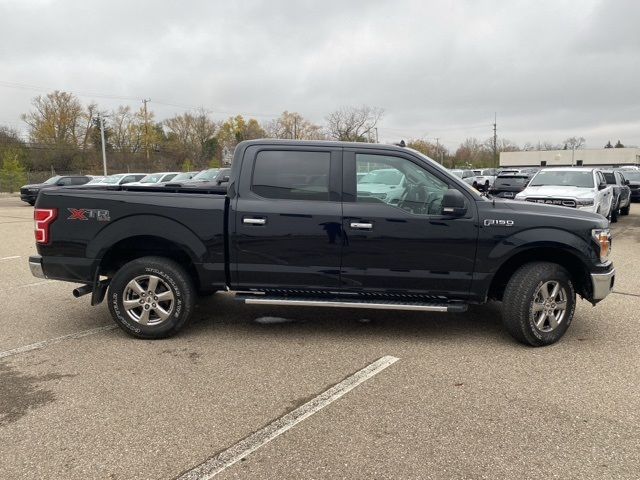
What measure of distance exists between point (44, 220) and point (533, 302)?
15.7ft

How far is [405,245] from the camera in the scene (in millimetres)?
4621

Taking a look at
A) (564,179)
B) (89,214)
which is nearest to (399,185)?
(89,214)

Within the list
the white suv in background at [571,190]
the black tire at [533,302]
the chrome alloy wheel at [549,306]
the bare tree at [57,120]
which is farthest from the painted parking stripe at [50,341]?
the bare tree at [57,120]

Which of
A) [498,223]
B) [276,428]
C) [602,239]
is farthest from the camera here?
Answer: [602,239]

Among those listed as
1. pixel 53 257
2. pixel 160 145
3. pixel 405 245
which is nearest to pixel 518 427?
pixel 405 245

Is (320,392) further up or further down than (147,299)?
further down

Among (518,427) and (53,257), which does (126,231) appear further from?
(518,427)

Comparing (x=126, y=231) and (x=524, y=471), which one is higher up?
(x=126, y=231)

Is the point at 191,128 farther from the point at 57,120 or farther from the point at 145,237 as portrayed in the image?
A: the point at 145,237

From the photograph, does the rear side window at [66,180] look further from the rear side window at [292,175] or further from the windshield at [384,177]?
the windshield at [384,177]

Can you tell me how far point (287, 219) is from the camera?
4.66m

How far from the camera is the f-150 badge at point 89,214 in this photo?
188 inches

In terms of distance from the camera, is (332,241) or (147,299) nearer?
(332,241)

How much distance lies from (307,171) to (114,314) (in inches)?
93.2
